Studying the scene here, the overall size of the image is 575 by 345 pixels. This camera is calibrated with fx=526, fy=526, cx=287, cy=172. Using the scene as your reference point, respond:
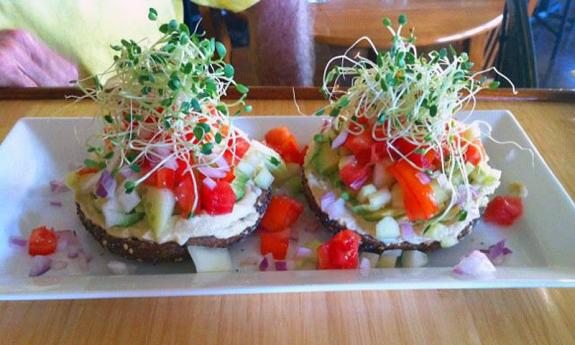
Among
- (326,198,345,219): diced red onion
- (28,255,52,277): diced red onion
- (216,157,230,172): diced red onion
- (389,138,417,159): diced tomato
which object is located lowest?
(28,255,52,277): diced red onion

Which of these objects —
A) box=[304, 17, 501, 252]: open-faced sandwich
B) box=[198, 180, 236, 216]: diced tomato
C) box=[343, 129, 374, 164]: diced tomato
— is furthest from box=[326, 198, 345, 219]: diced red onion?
box=[198, 180, 236, 216]: diced tomato

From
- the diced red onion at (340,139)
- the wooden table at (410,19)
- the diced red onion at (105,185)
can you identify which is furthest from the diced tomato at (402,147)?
the wooden table at (410,19)

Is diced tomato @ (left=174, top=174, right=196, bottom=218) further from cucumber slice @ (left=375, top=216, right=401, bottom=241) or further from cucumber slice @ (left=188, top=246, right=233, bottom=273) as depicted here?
cucumber slice @ (left=375, top=216, right=401, bottom=241)

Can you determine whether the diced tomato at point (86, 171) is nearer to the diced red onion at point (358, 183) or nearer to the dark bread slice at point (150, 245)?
the dark bread slice at point (150, 245)

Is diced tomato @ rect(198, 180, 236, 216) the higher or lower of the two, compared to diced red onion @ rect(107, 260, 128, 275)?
higher

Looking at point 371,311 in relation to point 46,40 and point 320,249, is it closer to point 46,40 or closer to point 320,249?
point 320,249

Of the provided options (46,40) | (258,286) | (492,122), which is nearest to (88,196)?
(258,286)
